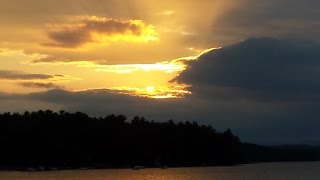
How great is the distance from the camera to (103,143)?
552 feet

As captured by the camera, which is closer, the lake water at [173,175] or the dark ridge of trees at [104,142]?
the lake water at [173,175]

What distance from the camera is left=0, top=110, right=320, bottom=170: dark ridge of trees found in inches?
6329

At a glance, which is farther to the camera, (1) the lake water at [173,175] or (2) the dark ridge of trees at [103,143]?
(2) the dark ridge of trees at [103,143]

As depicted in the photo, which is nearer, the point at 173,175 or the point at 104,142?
the point at 173,175

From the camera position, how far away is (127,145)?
16950 centimetres

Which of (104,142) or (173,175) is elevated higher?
(104,142)

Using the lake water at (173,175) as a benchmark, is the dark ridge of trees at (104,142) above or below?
above

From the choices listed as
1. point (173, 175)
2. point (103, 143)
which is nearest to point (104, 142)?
point (103, 143)

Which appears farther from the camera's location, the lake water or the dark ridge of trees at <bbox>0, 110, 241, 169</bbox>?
the dark ridge of trees at <bbox>0, 110, 241, 169</bbox>

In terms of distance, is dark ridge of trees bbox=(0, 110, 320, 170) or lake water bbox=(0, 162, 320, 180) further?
dark ridge of trees bbox=(0, 110, 320, 170)

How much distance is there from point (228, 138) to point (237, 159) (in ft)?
30.2

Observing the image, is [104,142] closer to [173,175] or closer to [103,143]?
[103,143]

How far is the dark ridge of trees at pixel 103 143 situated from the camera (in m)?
161

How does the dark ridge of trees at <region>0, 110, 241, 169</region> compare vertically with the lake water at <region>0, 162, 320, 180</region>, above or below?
above
